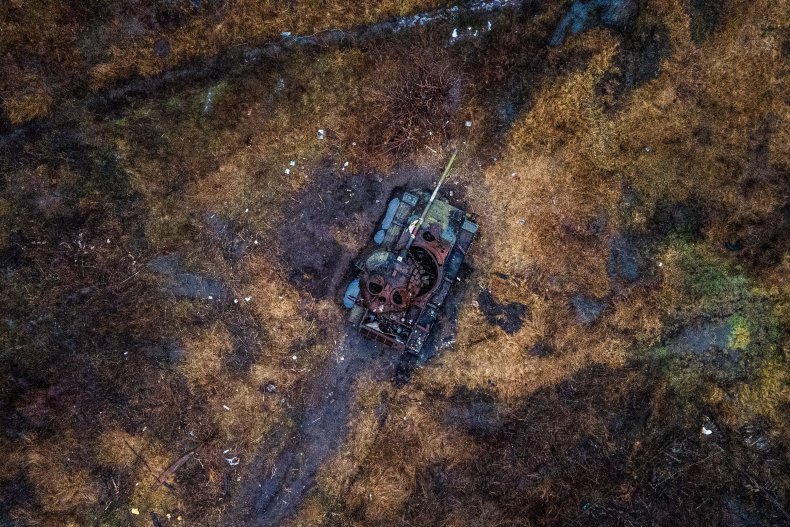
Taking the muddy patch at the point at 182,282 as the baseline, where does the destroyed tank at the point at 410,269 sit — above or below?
above

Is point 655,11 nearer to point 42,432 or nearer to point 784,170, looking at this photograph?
point 784,170

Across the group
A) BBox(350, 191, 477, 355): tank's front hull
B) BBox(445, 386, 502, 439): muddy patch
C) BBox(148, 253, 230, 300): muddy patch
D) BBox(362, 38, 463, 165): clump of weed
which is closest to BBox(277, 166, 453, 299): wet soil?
BBox(350, 191, 477, 355): tank's front hull

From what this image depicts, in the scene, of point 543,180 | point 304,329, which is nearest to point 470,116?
point 543,180

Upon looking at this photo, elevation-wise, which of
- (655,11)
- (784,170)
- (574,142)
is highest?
(655,11)

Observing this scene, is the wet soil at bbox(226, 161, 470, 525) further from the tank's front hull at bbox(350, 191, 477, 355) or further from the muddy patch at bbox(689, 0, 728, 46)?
the muddy patch at bbox(689, 0, 728, 46)

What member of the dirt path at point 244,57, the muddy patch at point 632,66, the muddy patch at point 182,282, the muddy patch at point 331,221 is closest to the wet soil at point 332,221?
the muddy patch at point 331,221

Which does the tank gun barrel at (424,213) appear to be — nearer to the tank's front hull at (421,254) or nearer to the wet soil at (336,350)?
the tank's front hull at (421,254)
